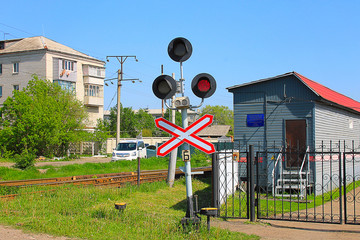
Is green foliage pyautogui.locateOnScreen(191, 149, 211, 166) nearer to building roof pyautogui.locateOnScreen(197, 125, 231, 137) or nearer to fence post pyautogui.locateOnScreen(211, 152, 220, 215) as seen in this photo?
fence post pyautogui.locateOnScreen(211, 152, 220, 215)

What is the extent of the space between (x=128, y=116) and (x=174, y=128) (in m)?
74.2

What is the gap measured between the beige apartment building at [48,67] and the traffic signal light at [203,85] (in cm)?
4136

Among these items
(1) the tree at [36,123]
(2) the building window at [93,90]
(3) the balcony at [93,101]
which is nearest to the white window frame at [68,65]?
(2) the building window at [93,90]

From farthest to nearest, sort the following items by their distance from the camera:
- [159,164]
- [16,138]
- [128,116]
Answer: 1. [128,116]
2. [16,138]
3. [159,164]

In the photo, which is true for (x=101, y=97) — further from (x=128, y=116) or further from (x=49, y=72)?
(x=128, y=116)

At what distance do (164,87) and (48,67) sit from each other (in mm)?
45014

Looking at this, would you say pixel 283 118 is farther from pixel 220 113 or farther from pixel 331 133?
pixel 220 113

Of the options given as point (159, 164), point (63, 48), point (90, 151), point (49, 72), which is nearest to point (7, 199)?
point (159, 164)

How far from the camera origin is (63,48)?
53.4m

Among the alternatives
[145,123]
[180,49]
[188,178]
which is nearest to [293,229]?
[188,178]

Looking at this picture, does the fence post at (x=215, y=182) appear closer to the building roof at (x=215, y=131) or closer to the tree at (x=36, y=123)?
the tree at (x=36, y=123)

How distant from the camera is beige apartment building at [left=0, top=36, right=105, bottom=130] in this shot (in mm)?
49938

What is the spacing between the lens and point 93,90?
5550 cm

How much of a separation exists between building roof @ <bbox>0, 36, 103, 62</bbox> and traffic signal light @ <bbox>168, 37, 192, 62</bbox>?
44.7m
